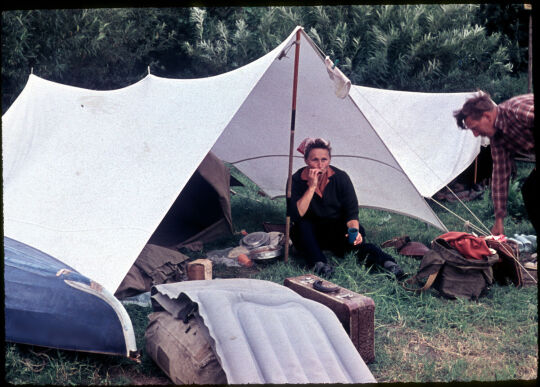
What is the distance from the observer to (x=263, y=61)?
3797 mm

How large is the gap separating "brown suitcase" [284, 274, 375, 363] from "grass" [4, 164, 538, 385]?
12cm

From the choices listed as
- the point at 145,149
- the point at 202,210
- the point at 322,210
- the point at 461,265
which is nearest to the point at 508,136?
the point at 461,265

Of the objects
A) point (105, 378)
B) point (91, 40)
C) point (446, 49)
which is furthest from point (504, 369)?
point (91, 40)

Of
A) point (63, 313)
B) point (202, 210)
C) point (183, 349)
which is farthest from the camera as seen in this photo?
point (202, 210)

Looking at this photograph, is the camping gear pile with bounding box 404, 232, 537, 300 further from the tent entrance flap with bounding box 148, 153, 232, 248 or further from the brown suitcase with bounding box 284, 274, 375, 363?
the tent entrance flap with bounding box 148, 153, 232, 248

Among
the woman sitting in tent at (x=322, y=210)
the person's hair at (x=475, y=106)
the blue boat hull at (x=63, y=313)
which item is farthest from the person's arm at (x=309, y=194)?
the blue boat hull at (x=63, y=313)

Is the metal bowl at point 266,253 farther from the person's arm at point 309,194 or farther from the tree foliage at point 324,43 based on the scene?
the tree foliage at point 324,43

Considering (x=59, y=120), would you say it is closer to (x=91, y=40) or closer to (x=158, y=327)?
(x=158, y=327)

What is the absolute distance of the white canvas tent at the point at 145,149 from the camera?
299 centimetres

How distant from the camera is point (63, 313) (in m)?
2.46

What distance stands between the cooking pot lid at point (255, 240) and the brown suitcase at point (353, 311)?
1485 mm

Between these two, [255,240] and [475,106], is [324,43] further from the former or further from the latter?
[475,106]

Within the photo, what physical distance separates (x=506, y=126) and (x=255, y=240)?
2.15 metres

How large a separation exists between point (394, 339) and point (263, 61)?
6.87ft
